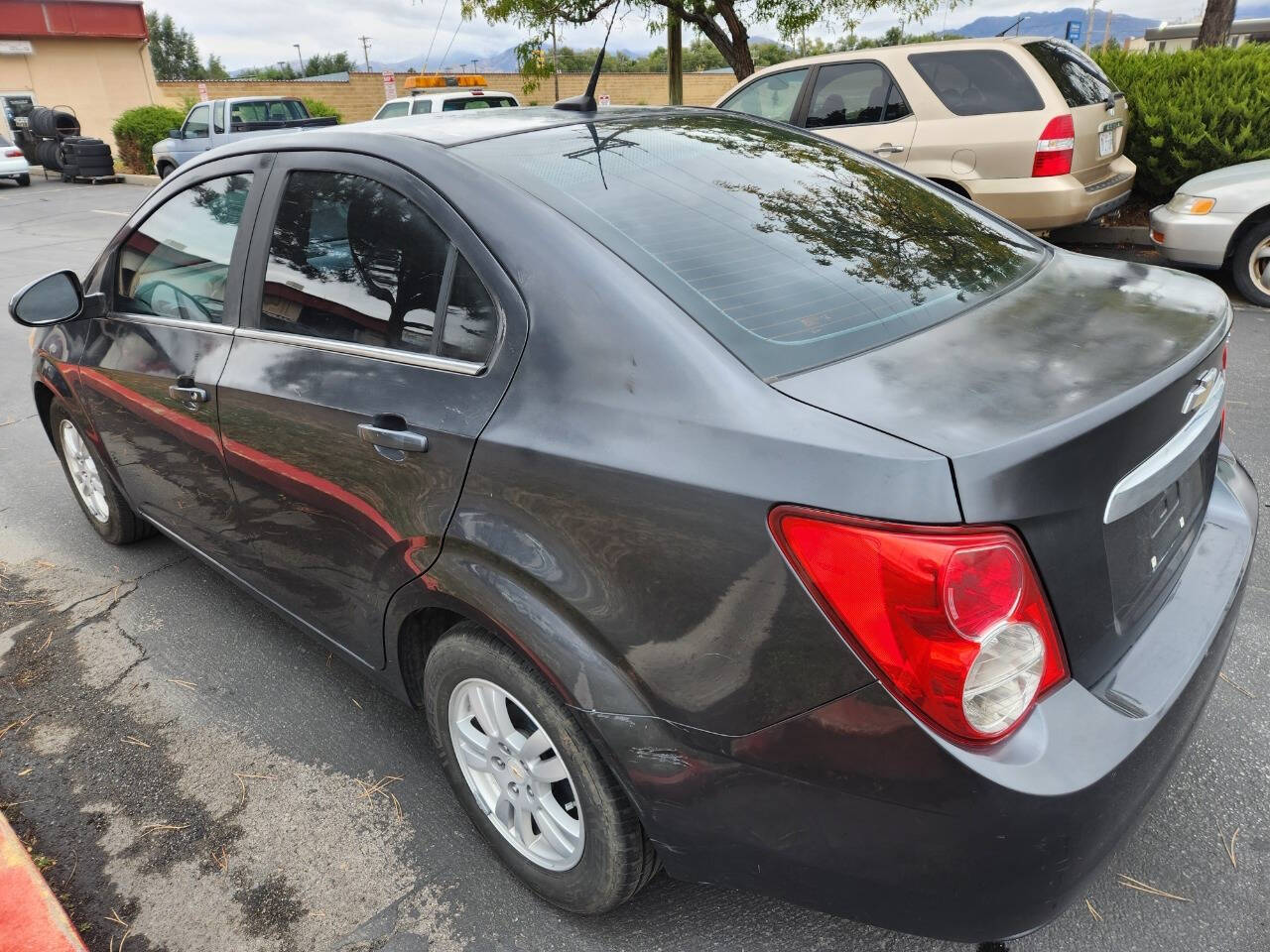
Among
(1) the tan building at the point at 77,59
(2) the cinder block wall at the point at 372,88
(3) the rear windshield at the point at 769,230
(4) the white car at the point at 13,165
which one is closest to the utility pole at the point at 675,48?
(3) the rear windshield at the point at 769,230

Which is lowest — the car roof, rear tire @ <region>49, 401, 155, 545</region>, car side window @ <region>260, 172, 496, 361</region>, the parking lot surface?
the parking lot surface

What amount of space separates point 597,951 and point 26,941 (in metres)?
1.24

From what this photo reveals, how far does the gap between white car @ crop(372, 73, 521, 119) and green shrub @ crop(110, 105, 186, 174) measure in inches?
397

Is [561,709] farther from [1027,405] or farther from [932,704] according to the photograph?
[1027,405]

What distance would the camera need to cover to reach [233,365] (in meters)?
2.54

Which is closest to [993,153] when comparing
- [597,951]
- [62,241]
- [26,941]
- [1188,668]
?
[1188,668]

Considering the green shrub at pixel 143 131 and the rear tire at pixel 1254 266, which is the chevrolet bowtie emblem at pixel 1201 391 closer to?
the rear tire at pixel 1254 266

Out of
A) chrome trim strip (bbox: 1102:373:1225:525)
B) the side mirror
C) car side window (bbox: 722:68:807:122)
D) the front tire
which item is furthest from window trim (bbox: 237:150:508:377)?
car side window (bbox: 722:68:807:122)

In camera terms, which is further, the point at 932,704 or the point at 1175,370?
the point at 1175,370

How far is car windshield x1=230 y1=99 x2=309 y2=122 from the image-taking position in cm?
1822

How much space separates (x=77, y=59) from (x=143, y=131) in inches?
362

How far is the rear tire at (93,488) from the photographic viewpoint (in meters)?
3.77

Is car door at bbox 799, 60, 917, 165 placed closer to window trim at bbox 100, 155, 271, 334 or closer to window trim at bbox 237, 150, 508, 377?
window trim at bbox 100, 155, 271, 334

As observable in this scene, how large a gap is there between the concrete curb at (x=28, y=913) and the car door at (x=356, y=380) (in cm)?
85
